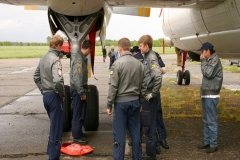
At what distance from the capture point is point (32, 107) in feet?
28.0

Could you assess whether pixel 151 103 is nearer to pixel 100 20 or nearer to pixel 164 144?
pixel 164 144

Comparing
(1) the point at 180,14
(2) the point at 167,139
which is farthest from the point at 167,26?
(2) the point at 167,139

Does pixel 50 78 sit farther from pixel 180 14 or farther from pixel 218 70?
pixel 180 14

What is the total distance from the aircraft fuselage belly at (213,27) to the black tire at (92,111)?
2597 mm

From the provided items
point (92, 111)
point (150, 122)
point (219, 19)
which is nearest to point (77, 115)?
point (92, 111)

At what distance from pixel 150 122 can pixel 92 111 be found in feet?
5.77

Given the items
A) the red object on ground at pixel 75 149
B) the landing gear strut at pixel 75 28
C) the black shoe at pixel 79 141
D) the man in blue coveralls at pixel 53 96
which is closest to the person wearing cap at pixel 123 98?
the man in blue coveralls at pixel 53 96

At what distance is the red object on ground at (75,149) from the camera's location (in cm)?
479

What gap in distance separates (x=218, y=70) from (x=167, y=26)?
5.13 metres

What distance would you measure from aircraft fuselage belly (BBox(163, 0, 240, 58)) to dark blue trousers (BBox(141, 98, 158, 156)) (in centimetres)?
226

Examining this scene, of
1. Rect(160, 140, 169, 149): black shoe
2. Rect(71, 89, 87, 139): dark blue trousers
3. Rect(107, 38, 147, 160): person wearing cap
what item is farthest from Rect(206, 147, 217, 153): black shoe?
Rect(71, 89, 87, 139): dark blue trousers

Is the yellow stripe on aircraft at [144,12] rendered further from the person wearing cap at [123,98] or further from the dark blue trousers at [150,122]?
the person wearing cap at [123,98]

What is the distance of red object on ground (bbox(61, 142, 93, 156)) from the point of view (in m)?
4.79

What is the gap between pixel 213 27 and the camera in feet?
21.2
